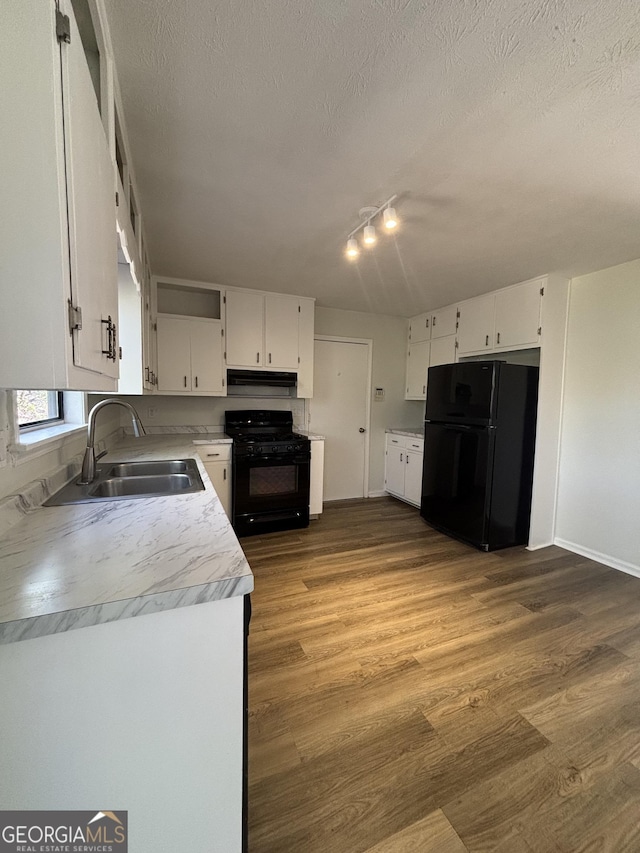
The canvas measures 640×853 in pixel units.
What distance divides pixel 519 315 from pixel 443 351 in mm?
919

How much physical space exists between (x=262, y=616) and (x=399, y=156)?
2.45 m

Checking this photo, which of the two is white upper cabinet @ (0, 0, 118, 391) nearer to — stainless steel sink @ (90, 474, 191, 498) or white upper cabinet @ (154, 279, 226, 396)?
stainless steel sink @ (90, 474, 191, 498)

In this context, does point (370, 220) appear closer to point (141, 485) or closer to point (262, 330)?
point (262, 330)

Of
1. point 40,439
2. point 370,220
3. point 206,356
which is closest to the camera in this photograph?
point 40,439

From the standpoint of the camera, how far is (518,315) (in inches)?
118

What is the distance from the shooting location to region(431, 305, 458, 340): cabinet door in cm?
368

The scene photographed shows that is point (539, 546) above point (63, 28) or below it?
below

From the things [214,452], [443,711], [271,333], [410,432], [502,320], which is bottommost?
[443,711]

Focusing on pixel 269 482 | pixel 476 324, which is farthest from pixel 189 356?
pixel 476 324

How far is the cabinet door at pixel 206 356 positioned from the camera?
3182 millimetres

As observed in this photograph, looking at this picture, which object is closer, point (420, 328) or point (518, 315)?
point (518, 315)

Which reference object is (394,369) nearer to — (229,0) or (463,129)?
(463,129)

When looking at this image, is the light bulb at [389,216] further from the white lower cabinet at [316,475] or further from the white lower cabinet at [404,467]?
the white lower cabinet at [404,467]

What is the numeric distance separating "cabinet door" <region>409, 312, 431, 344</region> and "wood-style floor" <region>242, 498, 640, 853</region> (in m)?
2.72
